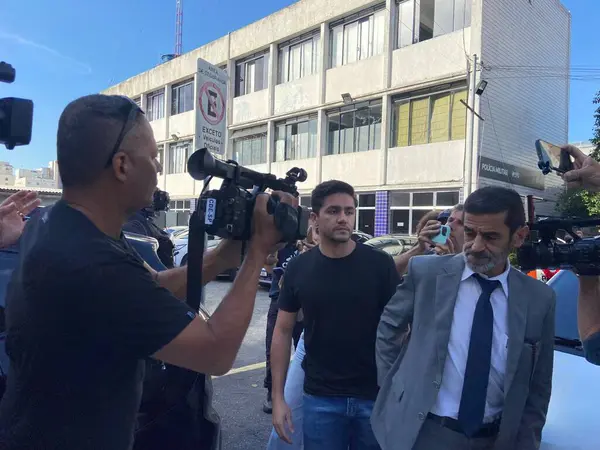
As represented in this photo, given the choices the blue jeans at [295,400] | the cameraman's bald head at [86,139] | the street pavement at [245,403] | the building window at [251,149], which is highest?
the building window at [251,149]

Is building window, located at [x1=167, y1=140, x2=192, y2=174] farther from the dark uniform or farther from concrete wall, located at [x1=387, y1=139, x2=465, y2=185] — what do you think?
the dark uniform

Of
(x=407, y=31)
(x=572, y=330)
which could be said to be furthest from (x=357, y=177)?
(x=572, y=330)

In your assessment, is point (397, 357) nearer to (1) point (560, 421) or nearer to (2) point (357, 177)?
(1) point (560, 421)

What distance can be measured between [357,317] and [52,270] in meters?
1.52

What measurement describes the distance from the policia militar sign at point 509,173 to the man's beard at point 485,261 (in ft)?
44.1

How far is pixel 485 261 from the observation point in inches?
76.1

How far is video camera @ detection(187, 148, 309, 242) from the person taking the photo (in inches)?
55.4

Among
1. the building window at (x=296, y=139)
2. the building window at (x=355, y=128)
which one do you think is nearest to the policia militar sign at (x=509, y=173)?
the building window at (x=355, y=128)

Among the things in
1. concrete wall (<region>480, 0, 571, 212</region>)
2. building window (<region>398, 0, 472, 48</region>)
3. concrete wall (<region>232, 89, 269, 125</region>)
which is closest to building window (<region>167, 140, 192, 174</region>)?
concrete wall (<region>232, 89, 269, 125</region>)

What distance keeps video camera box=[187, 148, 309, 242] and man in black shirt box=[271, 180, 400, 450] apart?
0.94 metres

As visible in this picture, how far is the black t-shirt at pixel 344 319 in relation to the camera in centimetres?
227

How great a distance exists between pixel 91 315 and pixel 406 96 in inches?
648

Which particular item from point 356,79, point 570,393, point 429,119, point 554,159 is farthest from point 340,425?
point 356,79

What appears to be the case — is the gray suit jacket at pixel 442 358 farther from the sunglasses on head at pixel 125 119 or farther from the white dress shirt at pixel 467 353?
the sunglasses on head at pixel 125 119
